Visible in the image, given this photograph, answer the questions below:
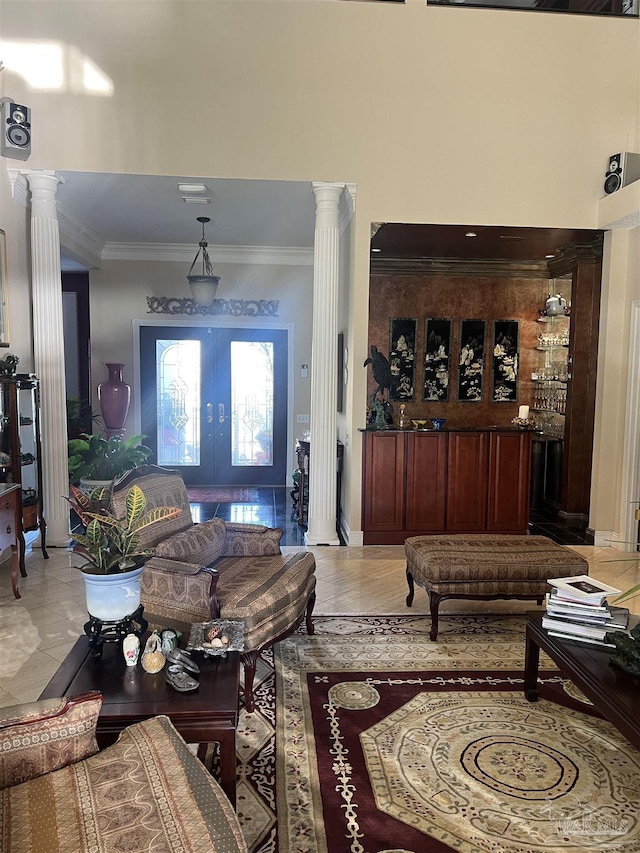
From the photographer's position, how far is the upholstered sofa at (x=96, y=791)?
57.5 inches

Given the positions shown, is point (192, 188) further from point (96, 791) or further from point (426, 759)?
point (96, 791)

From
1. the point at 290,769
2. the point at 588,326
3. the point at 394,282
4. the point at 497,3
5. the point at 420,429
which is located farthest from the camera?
the point at 394,282

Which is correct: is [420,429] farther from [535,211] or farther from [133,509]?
[133,509]

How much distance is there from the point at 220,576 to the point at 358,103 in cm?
427

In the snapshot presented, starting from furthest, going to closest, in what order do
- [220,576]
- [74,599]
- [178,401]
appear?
[178,401] → [74,599] → [220,576]

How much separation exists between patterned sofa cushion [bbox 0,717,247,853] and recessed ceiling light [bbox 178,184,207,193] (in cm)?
496

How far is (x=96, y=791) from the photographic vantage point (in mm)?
1597

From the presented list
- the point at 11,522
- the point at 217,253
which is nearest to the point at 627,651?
the point at 11,522

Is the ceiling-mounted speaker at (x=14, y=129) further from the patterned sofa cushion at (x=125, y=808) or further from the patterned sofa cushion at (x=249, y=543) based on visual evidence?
the patterned sofa cushion at (x=125, y=808)

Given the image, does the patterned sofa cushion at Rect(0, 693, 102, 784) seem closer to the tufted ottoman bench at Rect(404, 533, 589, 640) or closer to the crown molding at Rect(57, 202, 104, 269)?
the tufted ottoman bench at Rect(404, 533, 589, 640)

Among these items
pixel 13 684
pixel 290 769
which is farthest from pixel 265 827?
pixel 13 684

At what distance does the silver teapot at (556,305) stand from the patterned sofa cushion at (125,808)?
22.6 feet

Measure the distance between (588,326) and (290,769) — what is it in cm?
549

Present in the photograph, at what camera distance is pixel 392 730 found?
2.77 metres
